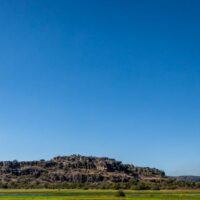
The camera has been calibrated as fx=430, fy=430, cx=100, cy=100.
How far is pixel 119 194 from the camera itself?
110 metres

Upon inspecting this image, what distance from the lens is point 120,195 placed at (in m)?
110

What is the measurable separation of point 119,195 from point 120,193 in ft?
5.47

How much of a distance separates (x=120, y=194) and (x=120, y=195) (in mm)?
637

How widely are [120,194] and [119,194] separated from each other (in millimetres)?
371

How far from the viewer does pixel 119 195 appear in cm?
10950

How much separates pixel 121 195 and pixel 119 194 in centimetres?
60

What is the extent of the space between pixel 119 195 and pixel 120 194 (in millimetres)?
926

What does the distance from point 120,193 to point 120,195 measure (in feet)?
4.57

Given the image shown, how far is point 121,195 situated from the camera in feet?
362

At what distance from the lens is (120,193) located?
11112 centimetres

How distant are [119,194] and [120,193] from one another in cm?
105

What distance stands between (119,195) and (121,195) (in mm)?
943
